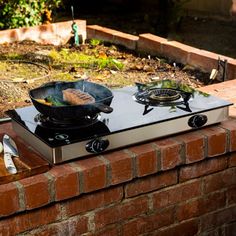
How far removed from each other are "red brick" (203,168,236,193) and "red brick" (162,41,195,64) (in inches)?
107

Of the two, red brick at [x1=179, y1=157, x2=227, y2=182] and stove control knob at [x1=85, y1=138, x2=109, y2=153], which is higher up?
stove control knob at [x1=85, y1=138, x2=109, y2=153]

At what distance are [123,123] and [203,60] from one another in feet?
9.47

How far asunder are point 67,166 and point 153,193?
1.56 ft

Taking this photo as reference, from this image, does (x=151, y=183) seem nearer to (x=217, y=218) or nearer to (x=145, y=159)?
(x=145, y=159)

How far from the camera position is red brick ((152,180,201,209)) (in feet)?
8.73

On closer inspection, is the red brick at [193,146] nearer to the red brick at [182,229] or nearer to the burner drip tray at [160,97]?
the burner drip tray at [160,97]

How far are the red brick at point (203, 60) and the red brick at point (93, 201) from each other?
2844 millimetres

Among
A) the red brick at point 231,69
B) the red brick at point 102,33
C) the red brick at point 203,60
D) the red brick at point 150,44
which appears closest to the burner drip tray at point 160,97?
the red brick at point 231,69

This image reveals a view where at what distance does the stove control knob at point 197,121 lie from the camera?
2.68 metres

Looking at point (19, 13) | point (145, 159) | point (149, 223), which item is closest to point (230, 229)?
point (149, 223)

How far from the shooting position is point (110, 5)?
38.9 ft

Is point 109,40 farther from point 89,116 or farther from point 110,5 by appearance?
point 110,5

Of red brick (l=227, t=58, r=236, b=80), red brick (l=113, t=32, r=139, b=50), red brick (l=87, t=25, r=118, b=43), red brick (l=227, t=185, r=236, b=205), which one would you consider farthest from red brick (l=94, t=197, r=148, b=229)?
red brick (l=87, t=25, r=118, b=43)

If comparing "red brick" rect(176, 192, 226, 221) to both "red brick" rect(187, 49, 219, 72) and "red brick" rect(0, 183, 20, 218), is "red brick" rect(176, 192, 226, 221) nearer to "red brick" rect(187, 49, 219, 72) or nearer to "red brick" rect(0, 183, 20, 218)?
"red brick" rect(0, 183, 20, 218)
